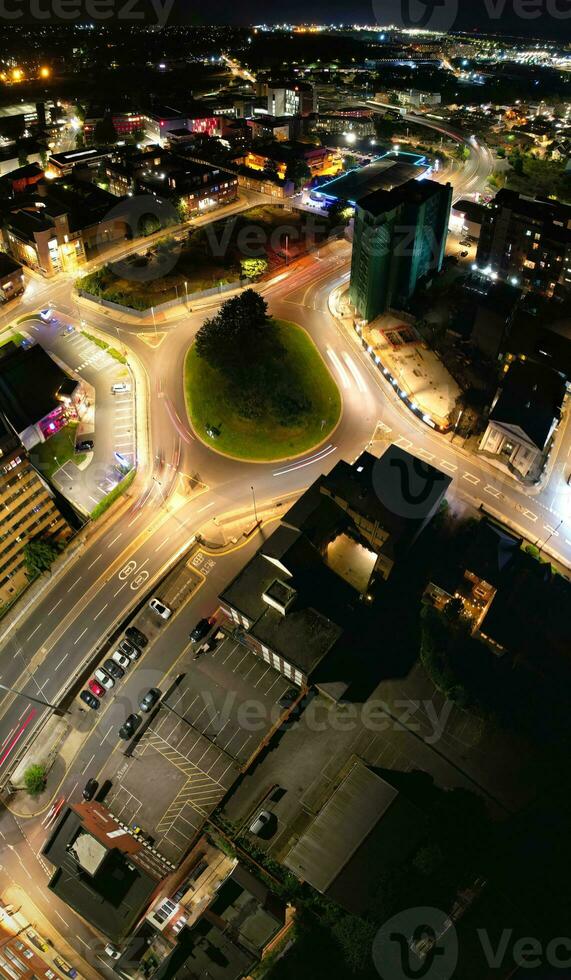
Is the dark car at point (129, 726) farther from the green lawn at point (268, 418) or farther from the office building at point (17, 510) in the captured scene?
the green lawn at point (268, 418)

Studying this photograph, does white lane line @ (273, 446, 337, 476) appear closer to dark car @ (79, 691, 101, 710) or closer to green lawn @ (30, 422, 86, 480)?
green lawn @ (30, 422, 86, 480)

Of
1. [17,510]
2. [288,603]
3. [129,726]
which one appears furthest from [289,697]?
[17,510]

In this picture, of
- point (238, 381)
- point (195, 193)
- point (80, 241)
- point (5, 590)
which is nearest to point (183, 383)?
point (238, 381)

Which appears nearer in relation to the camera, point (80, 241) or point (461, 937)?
point (461, 937)

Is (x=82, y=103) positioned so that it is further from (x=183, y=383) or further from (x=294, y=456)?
(x=294, y=456)

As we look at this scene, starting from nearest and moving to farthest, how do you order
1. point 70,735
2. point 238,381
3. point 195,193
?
point 70,735, point 238,381, point 195,193

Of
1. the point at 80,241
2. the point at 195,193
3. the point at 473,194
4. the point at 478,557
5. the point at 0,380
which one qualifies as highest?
the point at 473,194

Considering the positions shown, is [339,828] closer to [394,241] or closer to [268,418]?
[268,418]

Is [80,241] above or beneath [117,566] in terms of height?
above
